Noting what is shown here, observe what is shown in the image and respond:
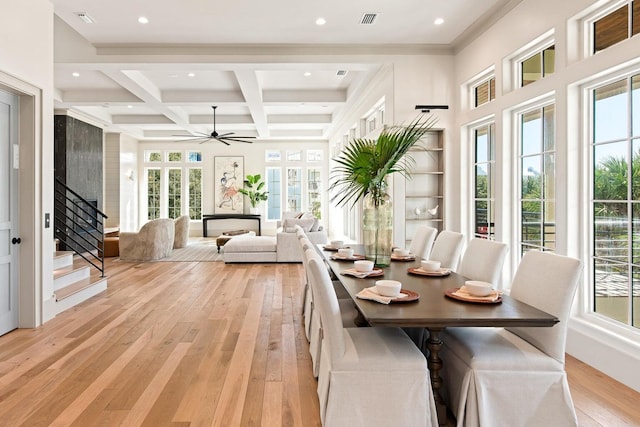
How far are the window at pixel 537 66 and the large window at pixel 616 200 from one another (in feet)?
2.19

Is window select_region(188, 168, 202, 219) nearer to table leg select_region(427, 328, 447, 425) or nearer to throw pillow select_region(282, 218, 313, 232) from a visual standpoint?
throw pillow select_region(282, 218, 313, 232)

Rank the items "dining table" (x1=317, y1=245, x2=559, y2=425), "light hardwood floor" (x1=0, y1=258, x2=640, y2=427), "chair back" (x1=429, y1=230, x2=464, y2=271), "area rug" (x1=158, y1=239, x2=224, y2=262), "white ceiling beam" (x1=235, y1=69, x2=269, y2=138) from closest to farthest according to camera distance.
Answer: "dining table" (x1=317, y1=245, x2=559, y2=425), "light hardwood floor" (x1=0, y1=258, x2=640, y2=427), "chair back" (x1=429, y1=230, x2=464, y2=271), "white ceiling beam" (x1=235, y1=69, x2=269, y2=138), "area rug" (x1=158, y1=239, x2=224, y2=262)

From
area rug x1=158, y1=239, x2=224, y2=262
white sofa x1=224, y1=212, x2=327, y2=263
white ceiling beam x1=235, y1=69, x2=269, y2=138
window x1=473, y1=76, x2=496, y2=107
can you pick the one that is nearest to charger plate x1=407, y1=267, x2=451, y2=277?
window x1=473, y1=76, x2=496, y2=107

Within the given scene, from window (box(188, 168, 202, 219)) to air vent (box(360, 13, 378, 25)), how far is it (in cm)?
879

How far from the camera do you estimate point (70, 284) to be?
4996mm

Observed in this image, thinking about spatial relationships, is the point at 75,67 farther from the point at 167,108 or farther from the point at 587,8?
the point at 587,8

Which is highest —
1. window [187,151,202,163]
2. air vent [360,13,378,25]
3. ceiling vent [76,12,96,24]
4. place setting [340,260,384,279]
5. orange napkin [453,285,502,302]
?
air vent [360,13,378,25]

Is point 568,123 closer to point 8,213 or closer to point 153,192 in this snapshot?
point 8,213

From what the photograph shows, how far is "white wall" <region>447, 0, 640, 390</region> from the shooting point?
2.78m

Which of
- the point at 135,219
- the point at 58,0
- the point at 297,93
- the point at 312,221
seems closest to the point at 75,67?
the point at 58,0

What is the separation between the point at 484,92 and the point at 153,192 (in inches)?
405

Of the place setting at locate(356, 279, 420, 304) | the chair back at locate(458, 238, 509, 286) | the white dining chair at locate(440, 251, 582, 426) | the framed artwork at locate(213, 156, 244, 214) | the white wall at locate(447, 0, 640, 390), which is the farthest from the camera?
the framed artwork at locate(213, 156, 244, 214)

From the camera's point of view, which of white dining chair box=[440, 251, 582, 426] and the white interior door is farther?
the white interior door

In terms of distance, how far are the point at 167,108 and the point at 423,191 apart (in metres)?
5.65
